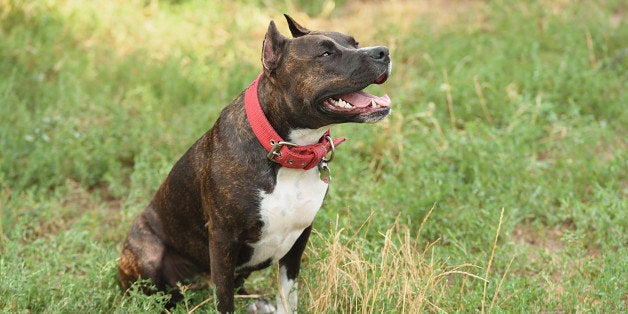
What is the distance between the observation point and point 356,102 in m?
3.38

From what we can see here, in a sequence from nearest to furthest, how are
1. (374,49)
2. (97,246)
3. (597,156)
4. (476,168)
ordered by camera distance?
(374,49) < (97,246) < (476,168) < (597,156)

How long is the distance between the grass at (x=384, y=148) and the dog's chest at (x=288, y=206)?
0.82ft

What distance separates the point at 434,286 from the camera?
144 inches

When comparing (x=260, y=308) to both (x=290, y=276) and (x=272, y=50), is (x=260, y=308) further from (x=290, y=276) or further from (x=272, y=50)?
(x=272, y=50)

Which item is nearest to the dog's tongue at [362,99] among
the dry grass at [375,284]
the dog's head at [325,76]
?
the dog's head at [325,76]

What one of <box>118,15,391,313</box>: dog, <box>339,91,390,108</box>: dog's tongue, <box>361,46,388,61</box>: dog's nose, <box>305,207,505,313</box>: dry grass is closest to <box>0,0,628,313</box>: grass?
<box>305,207,505,313</box>: dry grass

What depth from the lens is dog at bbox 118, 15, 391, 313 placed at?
3.31 m

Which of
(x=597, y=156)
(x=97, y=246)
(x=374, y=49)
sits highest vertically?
(x=374, y=49)

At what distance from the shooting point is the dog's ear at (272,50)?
3.38 meters

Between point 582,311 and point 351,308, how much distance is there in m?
1.09

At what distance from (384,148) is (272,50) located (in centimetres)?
237

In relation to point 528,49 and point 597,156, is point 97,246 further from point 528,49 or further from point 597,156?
point 528,49

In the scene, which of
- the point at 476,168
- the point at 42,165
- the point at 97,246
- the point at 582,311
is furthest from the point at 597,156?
the point at 42,165

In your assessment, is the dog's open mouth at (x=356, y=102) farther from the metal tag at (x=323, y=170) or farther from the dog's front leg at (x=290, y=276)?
the dog's front leg at (x=290, y=276)
